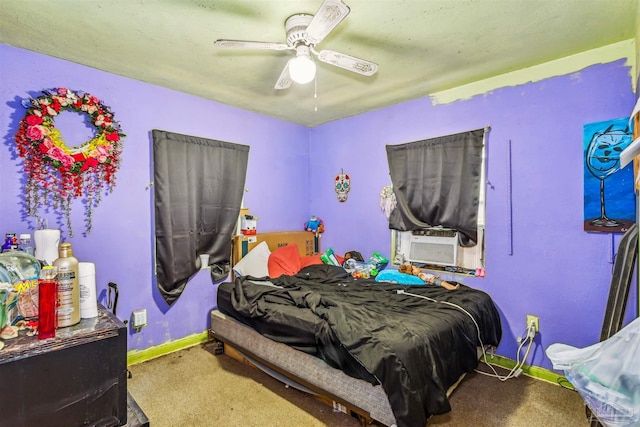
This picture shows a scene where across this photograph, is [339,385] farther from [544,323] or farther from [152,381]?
[544,323]

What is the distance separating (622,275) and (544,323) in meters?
0.86

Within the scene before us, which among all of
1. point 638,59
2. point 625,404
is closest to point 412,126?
point 638,59

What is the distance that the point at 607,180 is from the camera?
214cm

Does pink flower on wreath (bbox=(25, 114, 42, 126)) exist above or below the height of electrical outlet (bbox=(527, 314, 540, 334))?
above

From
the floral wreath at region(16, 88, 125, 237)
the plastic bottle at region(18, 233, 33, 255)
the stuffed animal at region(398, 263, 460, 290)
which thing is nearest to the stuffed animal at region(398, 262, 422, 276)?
the stuffed animal at region(398, 263, 460, 290)

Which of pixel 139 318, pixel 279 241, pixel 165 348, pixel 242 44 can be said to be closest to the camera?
pixel 242 44

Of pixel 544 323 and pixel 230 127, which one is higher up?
pixel 230 127

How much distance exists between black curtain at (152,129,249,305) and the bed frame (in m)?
0.53

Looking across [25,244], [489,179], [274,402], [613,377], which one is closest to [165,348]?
[274,402]

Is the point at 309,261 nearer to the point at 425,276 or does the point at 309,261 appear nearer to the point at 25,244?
the point at 425,276

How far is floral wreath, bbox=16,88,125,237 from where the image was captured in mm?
2172

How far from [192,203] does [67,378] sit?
211 cm

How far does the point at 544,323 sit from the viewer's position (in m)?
2.41

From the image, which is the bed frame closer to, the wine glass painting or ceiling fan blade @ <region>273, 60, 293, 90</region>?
the wine glass painting
